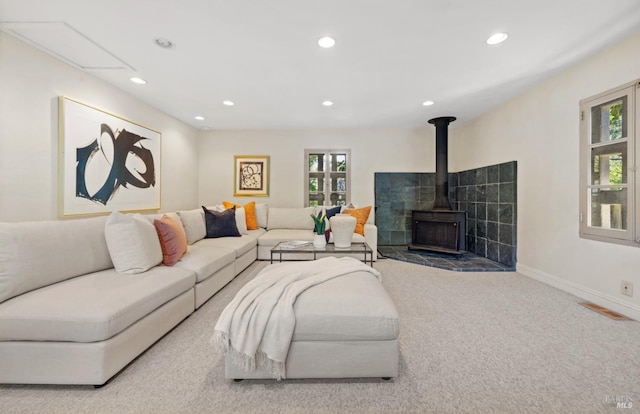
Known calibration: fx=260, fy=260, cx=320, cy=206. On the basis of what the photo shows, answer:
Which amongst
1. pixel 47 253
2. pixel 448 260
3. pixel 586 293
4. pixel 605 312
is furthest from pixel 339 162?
pixel 47 253

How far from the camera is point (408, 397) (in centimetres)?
138

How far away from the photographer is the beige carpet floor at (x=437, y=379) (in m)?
1.33

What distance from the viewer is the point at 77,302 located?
1.51 metres

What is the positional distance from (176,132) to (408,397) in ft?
16.2

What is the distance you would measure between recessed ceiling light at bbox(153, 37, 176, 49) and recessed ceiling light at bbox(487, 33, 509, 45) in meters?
2.79

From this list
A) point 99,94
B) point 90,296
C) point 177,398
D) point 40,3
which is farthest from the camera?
point 99,94

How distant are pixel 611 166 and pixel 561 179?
0.48 meters

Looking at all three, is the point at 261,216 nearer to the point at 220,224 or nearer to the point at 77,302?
the point at 220,224

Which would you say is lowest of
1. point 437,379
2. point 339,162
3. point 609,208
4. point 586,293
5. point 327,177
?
point 437,379

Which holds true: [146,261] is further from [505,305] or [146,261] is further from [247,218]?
[505,305]

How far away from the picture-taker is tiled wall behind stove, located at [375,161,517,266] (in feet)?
12.3

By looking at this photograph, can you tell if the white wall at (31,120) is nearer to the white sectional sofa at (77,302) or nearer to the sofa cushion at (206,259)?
the white sectional sofa at (77,302)

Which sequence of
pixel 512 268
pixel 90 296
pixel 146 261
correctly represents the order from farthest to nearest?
pixel 512 268
pixel 146 261
pixel 90 296

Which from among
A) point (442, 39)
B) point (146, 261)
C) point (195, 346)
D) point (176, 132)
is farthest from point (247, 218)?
point (442, 39)
